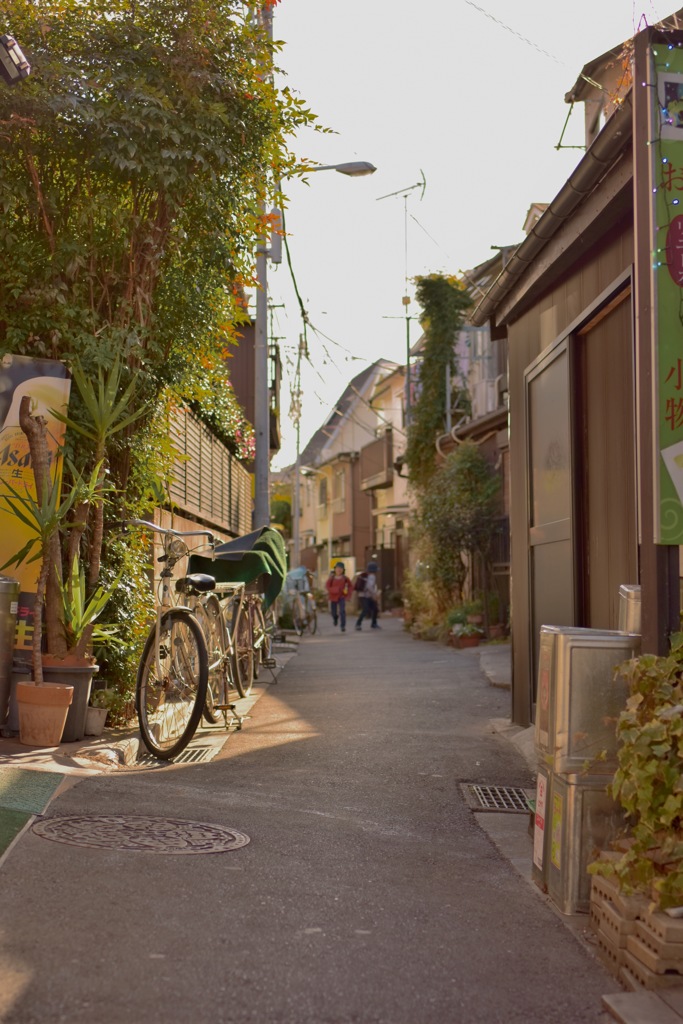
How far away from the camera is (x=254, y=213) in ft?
28.6

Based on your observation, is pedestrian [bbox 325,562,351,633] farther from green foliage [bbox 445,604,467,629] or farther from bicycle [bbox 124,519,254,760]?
bicycle [bbox 124,519,254,760]

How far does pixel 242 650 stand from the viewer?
1044 cm

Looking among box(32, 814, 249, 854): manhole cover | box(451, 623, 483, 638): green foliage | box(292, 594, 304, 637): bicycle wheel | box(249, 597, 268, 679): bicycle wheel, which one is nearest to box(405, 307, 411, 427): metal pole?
box(292, 594, 304, 637): bicycle wheel

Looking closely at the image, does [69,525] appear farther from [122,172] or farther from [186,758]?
[122,172]

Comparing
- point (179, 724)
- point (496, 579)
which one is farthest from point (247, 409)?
point (179, 724)

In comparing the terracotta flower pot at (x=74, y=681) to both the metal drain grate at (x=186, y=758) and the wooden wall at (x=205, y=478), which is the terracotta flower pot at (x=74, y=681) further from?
the wooden wall at (x=205, y=478)

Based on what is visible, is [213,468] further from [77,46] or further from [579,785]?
[579,785]

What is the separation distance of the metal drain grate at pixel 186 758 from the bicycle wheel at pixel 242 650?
8.48ft

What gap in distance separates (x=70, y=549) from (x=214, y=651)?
139 cm

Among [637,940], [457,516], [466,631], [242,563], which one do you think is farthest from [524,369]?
[457,516]

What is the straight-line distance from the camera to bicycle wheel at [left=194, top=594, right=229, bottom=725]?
8.06 metres

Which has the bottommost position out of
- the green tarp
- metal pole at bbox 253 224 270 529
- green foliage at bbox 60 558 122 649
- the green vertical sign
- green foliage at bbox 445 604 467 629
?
green foliage at bbox 445 604 467 629

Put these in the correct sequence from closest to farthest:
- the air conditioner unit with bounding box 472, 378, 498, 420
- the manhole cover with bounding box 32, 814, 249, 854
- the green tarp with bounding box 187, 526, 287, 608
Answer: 1. the manhole cover with bounding box 32, 814, 249, 854
2. the green tarp with bounding box 187, 526, 287, 608
3. the air conditioner unit with bounding box 472, 378, 498, 420

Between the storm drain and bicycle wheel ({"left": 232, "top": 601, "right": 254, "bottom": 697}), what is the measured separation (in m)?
3.74
